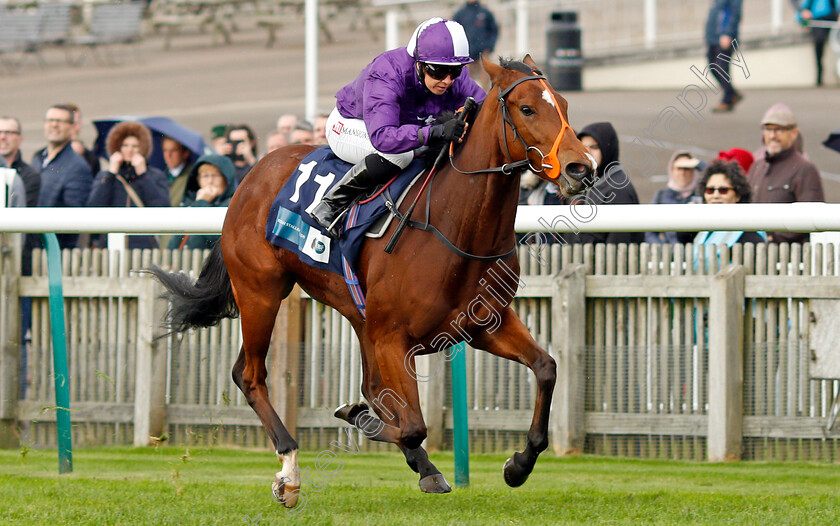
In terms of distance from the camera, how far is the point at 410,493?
546 cm

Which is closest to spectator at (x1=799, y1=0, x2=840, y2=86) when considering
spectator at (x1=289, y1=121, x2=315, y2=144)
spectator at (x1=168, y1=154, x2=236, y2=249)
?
spectator at (x1=289, y1=121, x2=315, y2=144)

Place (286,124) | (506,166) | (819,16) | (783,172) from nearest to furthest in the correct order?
1. (506,166)
2. (783,172)
3. (286,124)
4. (819,16)

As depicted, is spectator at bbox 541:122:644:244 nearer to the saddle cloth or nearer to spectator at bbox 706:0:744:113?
the saddle cloth

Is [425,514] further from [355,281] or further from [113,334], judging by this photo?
[113,334]

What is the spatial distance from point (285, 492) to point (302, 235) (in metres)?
1.12

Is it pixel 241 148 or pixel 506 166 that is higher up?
pixel 241 148

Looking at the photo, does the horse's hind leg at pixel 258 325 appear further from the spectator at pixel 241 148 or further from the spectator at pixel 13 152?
the spectator at pixel 13 152

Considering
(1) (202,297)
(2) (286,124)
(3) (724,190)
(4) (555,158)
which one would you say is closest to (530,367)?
(4) (555,158)

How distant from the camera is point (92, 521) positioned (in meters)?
4.55

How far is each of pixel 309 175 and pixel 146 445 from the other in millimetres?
2794

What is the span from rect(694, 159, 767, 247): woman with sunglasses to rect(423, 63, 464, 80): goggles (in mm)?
2598

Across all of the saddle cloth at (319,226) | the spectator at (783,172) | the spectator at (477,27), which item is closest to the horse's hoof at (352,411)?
the saddle cloth at (319,226)

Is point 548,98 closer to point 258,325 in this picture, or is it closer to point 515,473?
point 515,473

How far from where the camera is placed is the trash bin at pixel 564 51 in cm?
1441
